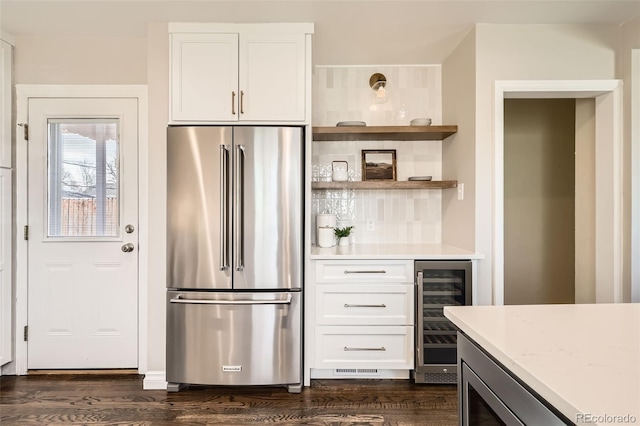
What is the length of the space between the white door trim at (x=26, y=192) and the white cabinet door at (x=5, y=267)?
5cm

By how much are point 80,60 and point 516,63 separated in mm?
3211

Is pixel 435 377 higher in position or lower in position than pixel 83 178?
lower

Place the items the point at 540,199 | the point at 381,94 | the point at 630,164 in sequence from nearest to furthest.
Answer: the point at 630,164
the point at 381,94
the point at 540,199

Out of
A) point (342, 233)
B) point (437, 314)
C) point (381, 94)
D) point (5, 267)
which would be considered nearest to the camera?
point (437, 314)

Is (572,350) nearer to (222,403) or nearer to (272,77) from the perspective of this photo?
(222,403)

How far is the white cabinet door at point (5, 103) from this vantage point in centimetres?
257

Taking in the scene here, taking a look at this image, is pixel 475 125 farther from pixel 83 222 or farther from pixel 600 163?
pixel 83 222

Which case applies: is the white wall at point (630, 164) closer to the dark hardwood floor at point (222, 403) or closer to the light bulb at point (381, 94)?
the dark hardwood floor at point (222, 403)

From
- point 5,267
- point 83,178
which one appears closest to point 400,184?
point 83,178

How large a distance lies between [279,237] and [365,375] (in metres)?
1.19

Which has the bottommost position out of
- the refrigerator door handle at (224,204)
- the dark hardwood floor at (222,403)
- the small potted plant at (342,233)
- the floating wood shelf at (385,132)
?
the dark hardwood floor at (222,403)

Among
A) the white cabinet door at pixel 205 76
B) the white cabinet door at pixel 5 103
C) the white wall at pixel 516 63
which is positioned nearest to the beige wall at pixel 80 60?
the white cabinet door at pixel 5 103

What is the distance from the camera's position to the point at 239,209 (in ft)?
7.54

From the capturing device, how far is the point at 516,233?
3617mm
